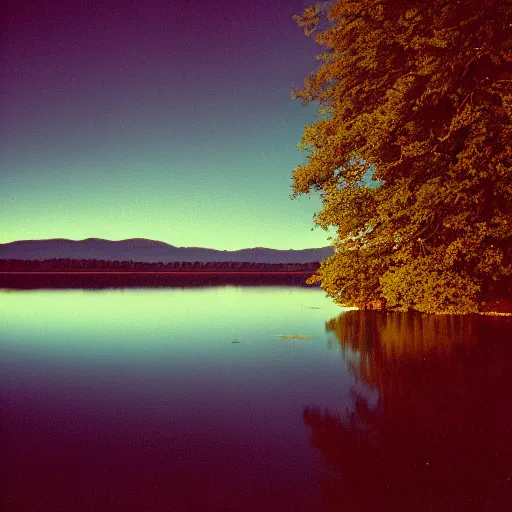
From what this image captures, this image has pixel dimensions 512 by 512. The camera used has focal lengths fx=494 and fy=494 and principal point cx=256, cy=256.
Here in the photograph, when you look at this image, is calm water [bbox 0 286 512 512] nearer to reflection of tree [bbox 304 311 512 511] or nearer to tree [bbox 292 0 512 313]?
reflection of tree [bbox 304 311 512 511]

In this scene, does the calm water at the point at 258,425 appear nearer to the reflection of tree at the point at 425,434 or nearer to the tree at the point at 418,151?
the reflection of tree at the point at 425,434

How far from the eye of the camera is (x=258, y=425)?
27.6 feet

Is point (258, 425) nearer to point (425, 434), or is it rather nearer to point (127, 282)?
point (425, 434)

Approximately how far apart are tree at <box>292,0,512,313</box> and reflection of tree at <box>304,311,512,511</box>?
304cm

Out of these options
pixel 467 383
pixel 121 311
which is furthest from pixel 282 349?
pixel 121 311

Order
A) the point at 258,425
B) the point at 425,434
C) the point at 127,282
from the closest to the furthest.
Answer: the point at 425,434
the point at 258,425
the point at 127,282

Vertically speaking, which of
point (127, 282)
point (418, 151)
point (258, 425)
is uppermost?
point (418, 151)

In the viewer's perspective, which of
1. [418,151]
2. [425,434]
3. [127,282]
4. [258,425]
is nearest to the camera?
[425,434]

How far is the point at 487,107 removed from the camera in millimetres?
14609

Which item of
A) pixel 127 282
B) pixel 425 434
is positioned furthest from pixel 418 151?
pixel 127 282

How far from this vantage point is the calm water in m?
5.74

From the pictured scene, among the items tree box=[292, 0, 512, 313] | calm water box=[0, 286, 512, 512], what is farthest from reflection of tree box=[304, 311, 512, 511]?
tree box=[292, 0, 512, 313]

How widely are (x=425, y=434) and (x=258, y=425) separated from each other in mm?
2698

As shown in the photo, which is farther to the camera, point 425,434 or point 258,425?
point 258,425
